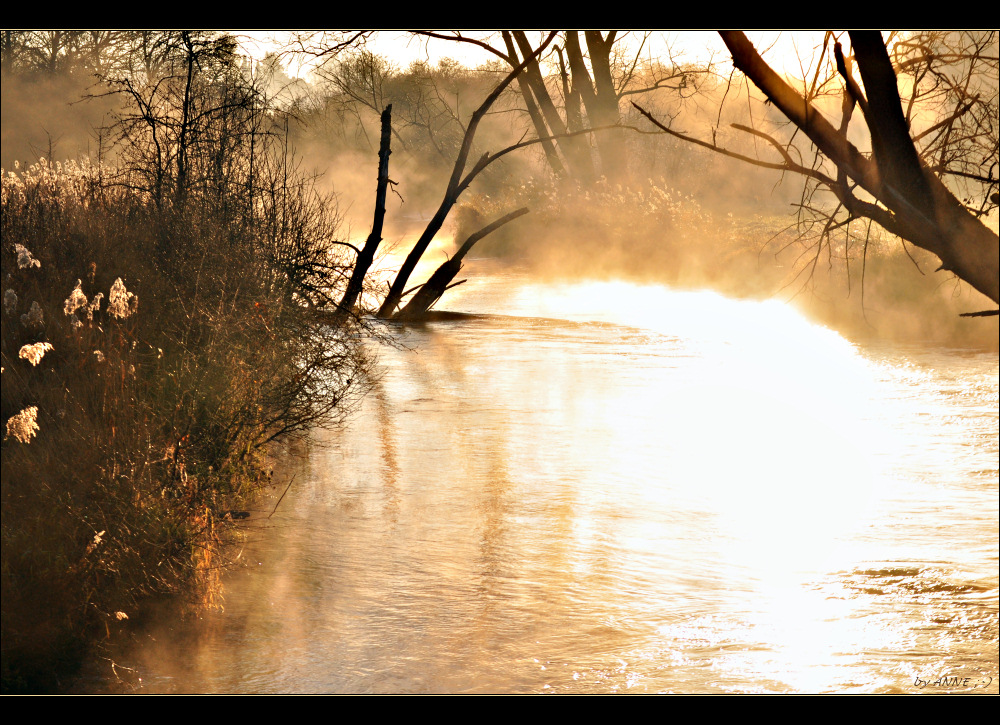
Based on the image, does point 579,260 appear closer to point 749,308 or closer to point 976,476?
point 749,308

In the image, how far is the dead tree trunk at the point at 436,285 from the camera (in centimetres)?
1011

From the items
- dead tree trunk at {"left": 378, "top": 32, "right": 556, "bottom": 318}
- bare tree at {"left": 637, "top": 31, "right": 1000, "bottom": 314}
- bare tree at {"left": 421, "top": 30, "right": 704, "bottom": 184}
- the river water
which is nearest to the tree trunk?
bare tree at {"left": 637, "top": 31, "right": 1000, "bottom": 314}

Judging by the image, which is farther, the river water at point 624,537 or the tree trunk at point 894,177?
the river water at point 624,537

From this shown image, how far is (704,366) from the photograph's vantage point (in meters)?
10.1

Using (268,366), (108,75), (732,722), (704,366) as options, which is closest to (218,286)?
(268,366)

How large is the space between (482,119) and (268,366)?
534 centimetres

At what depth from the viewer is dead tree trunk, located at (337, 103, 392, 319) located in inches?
297

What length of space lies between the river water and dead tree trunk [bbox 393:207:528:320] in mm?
233

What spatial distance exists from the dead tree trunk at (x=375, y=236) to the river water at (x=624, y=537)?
925mm

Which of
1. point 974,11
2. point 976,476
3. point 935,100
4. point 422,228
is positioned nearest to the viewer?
point 974,11

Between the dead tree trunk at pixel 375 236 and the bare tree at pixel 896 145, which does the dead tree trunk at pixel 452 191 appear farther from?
the bare tree at pixel 896 145

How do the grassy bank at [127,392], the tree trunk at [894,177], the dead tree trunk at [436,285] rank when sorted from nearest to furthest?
the tree trunk at [894,177] → the grassy bank at [127,392] → the dead tree trunk at [436,285]

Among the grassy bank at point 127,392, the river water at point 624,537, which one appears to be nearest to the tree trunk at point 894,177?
the river water at point 624,537

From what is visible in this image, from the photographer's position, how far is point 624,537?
5.39 m
